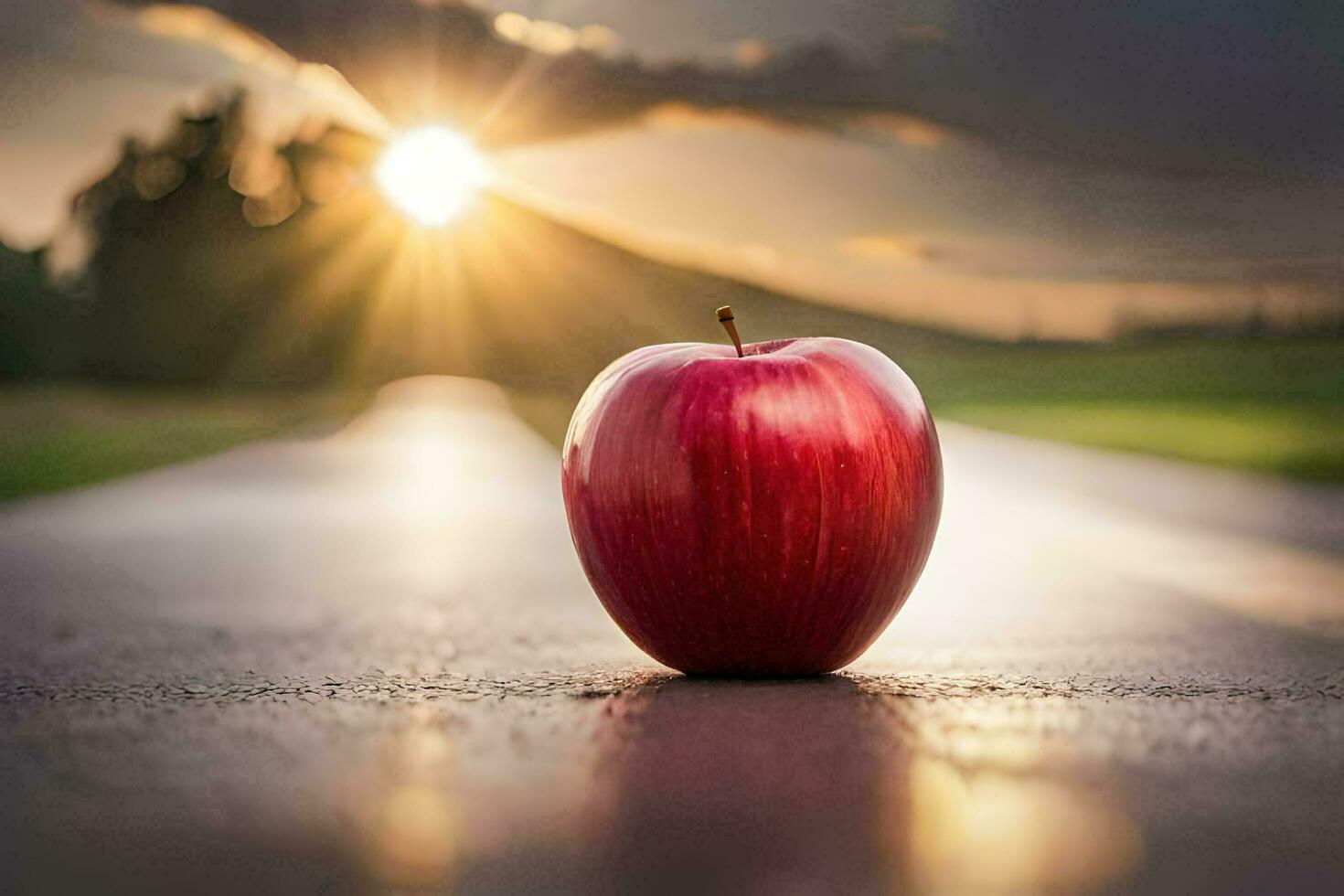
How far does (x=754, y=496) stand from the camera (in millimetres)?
5121

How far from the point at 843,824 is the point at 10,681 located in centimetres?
384

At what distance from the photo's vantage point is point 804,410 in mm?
5164

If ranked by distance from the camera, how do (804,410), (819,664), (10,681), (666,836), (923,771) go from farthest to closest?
(10,681)
(819,664)
(804,410)
(923,771)
(666,836)

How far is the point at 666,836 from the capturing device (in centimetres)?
393

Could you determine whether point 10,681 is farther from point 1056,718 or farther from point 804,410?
point 1056,718

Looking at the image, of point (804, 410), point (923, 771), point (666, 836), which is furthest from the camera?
point (804, 410)

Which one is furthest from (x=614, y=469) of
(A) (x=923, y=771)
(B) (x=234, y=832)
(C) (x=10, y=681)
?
(C) (x=10, y=681)

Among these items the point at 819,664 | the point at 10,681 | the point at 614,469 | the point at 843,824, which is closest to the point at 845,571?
the point at 819,664

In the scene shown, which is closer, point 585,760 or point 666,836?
Answer: point 666,836

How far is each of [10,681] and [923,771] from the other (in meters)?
3.84

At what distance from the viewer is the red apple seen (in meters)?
5.13

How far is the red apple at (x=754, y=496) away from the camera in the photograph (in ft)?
16.8

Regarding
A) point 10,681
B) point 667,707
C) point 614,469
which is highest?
point 614,469

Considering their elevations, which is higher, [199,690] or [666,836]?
[199,690]
